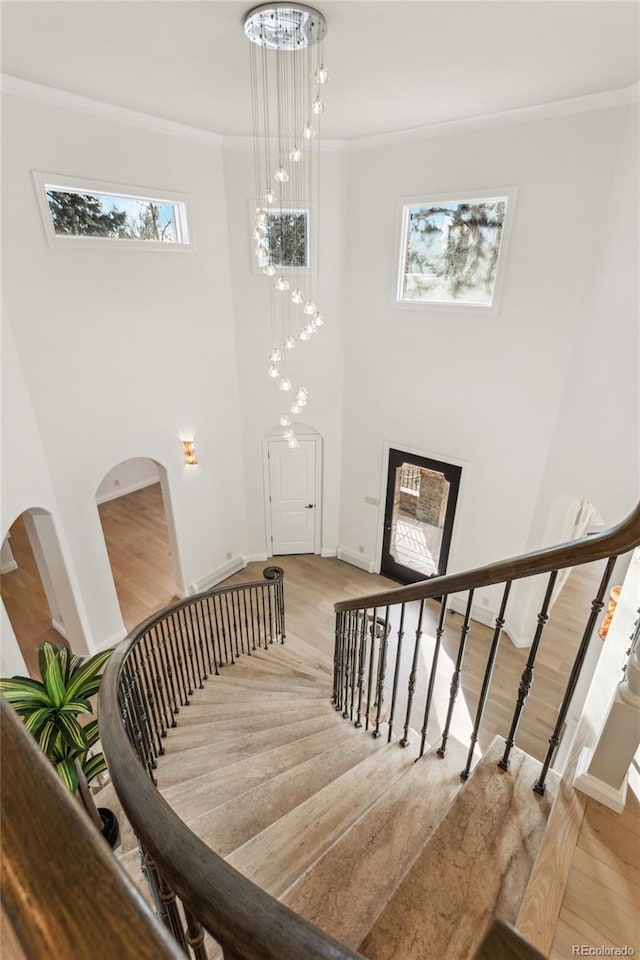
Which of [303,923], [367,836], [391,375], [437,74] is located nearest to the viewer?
[303,923]

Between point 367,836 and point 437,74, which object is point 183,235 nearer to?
point 437,74

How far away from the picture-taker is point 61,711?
2.66 meters

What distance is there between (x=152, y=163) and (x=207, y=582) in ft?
17.5

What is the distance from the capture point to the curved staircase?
1.44m

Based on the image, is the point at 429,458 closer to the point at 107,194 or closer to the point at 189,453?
the point at 189,453

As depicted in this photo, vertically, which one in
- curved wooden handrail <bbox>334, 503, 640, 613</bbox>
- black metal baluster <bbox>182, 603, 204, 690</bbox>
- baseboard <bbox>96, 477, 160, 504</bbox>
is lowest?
baseboard <bbox>96, 477, 160, 504</bbox>

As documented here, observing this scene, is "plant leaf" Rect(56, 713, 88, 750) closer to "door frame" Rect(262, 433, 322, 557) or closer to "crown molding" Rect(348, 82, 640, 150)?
"door frame" Rect(262, 433, 322, 557)

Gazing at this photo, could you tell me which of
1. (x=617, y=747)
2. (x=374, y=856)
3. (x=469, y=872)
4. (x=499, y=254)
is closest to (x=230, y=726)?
(x=374, y=856)

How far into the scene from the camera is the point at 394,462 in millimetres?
6805

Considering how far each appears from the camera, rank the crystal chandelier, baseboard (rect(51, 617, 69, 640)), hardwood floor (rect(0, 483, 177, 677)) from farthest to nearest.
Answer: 1. hardwood floor (rect(0, 483, 177, 677))
2. baseboard (rect(51, 617, 69, 640))
3. the crystal chandelier

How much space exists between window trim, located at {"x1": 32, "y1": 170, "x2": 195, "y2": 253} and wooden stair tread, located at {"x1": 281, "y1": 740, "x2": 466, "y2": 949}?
17.1ft

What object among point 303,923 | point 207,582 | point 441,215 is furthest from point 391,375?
point 303,923

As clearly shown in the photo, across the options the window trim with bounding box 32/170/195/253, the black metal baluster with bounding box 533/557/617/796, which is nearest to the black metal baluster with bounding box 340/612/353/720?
the black metal baluster with bounding box 533/557/617/796

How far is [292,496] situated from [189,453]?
1866 mm
